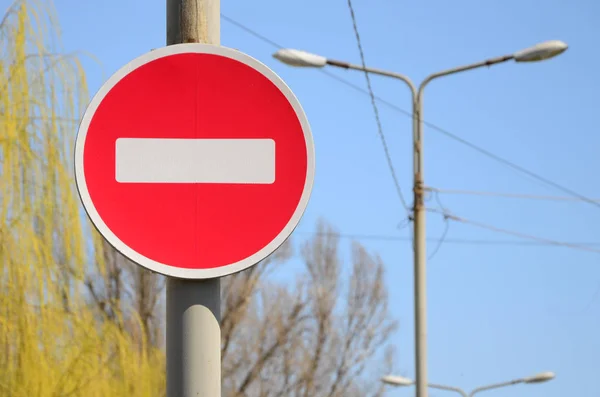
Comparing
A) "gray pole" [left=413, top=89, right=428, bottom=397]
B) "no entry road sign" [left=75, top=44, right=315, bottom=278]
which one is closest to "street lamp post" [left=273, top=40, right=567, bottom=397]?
"gray pole" [left=413, top=89, right=428, bottom=397]

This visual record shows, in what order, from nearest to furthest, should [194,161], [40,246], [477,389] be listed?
[194,161]
[40,246]
[477,389]

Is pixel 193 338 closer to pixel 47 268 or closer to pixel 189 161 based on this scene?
pixel 189 161

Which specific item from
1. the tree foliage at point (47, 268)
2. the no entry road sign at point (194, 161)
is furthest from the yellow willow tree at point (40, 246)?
the no entry road sign at point (194, 161)

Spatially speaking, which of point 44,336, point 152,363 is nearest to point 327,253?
point 152,363

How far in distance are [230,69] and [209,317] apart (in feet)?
1.92

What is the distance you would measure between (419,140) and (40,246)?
7.71 metres

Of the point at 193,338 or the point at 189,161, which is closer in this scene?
the point at 193,338

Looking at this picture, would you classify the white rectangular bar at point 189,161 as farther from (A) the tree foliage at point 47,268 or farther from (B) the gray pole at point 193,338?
(A) the tree foliage at point 47,268

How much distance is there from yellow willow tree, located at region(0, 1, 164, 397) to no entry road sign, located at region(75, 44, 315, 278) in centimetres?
472

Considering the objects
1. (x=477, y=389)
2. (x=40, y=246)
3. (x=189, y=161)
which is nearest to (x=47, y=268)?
(x=40, y=246)

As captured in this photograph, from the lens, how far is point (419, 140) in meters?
14.1

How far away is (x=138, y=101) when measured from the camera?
8.42ft

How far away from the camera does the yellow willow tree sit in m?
7.05

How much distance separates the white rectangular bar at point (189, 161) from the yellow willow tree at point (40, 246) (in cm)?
475
